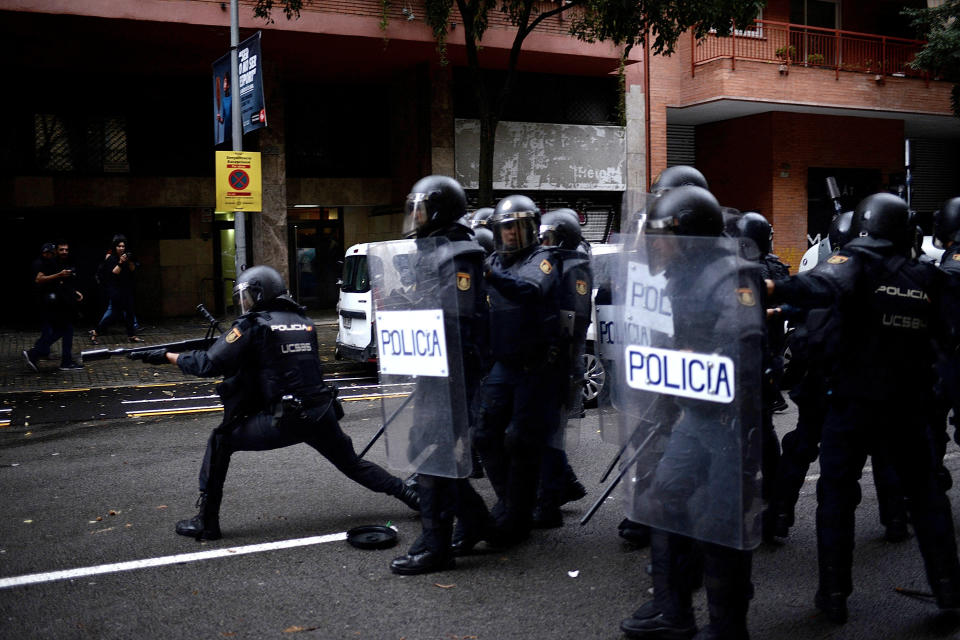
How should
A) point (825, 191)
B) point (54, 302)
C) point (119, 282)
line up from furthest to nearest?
point (825, 191) → point (119, 282) → point (54, 302)

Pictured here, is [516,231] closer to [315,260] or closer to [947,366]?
[947,366]

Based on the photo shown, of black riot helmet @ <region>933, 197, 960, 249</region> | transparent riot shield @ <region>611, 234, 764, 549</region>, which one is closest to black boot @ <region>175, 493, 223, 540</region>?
transparent riot shield @ <region>611, 234, 764, 549</region>

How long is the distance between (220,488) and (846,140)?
21.5m

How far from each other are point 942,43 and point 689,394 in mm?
20051

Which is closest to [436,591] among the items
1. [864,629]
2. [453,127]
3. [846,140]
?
[864,629]

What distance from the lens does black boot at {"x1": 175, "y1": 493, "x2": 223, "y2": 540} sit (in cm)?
525

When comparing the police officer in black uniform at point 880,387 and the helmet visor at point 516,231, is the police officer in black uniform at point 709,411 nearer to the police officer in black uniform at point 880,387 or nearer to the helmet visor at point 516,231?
the police officer in black uniform at point 880,387

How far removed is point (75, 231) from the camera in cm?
1862

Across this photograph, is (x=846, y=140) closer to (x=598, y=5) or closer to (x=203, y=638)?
(x=598, y=5)

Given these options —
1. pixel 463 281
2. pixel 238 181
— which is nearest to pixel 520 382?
pixel 463 281

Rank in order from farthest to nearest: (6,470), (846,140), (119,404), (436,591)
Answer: (846,140)
(119,404)
(6,470)
(436,591)

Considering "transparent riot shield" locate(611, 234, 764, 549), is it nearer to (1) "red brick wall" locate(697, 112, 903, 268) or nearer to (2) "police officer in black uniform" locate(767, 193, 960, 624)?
(2) "police officer in black uniform" locate(767, 193, 960, 624)

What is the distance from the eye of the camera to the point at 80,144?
18.0 metres

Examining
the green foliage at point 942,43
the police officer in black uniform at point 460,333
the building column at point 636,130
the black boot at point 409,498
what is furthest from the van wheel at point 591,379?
the green foliage at point 942,43
